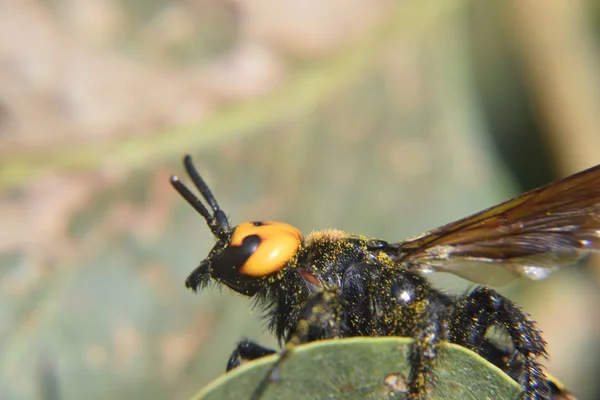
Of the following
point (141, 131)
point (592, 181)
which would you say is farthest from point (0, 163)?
point (592, 181)

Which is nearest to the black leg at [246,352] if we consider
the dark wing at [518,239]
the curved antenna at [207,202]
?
the curved antenna at [207,202]

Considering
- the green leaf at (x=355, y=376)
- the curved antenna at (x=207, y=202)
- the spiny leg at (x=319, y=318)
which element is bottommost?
the green leaf at (x=355, y=376)

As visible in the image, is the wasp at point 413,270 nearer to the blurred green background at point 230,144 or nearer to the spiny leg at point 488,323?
the spiny leg at point 488,323

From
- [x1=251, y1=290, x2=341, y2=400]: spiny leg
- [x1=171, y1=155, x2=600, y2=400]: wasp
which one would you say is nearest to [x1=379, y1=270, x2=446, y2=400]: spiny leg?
[x1=171, y1=155, x2=600, y2=400]: wasp

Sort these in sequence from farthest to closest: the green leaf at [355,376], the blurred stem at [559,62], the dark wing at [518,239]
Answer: the blurred stem at [559,62] < the dark wing at [518,239] < the green leaf at [355,376]

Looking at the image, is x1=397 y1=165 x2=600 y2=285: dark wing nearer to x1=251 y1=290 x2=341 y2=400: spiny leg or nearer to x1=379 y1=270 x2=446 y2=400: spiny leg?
x1=379 y1=270 x2=446 y2=400: spiny leg

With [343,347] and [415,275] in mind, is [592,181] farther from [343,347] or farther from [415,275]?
[343,347]

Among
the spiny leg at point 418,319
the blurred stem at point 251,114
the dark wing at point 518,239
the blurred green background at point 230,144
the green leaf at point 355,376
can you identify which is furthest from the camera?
the blurred stem at point 251,114

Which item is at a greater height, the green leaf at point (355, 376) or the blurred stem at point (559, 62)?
the blurred stem at point (559, 62)
